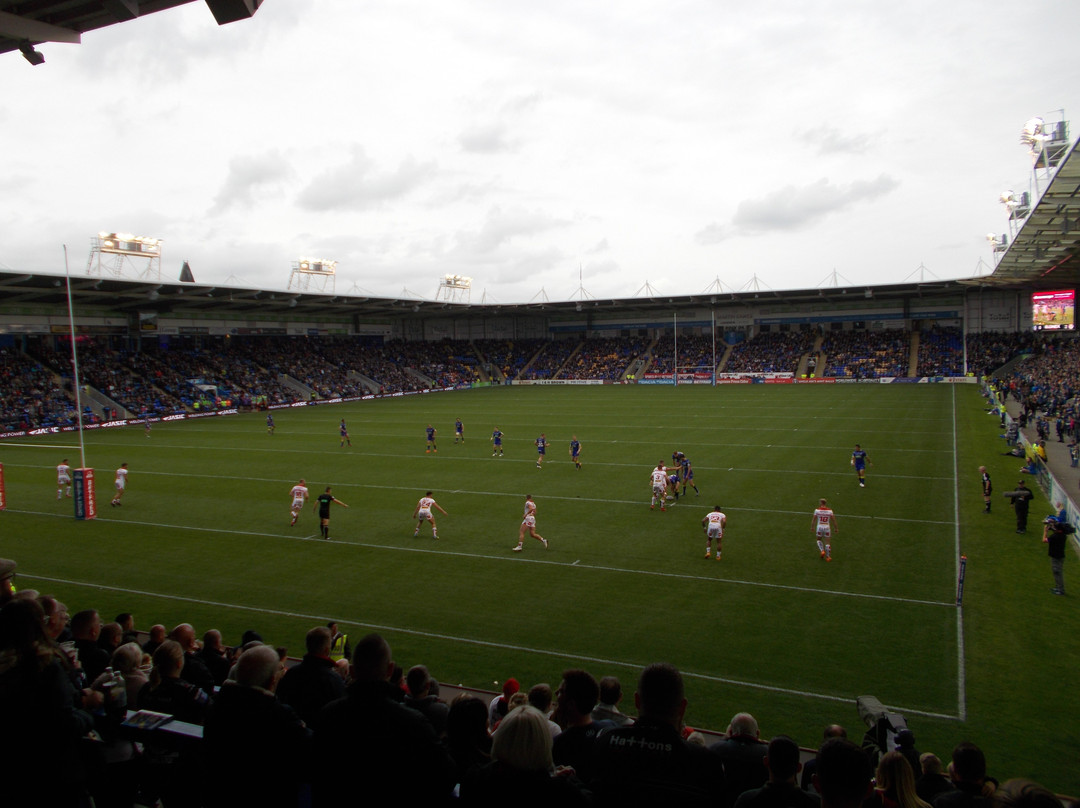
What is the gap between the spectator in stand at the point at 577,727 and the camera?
4145mm

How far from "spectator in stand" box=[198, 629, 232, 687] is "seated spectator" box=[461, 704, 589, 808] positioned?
4.78 meters

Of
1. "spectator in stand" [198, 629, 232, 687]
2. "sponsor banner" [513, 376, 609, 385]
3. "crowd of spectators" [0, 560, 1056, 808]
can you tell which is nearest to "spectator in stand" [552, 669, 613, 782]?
"crowd of spectators" [0, 560, 1056, 808]

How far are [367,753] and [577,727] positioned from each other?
1.63 m

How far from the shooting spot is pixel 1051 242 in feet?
120

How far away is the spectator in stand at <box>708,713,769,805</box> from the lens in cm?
466

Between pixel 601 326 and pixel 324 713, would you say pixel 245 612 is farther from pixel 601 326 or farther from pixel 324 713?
pixel 601 326

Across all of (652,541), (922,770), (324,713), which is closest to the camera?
(324,713)

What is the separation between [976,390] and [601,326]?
48.9 meters

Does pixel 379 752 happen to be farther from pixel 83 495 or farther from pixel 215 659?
pixel 83 495

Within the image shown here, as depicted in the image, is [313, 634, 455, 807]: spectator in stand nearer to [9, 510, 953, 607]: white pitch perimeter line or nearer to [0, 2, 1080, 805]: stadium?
[0, 2, 1080, 805]: stadium

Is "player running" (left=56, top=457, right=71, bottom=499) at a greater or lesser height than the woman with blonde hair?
lesser

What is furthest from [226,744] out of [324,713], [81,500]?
[81,500]

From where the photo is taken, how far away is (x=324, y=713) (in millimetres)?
3297

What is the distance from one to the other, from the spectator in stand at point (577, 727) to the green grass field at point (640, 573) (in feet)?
18.9
